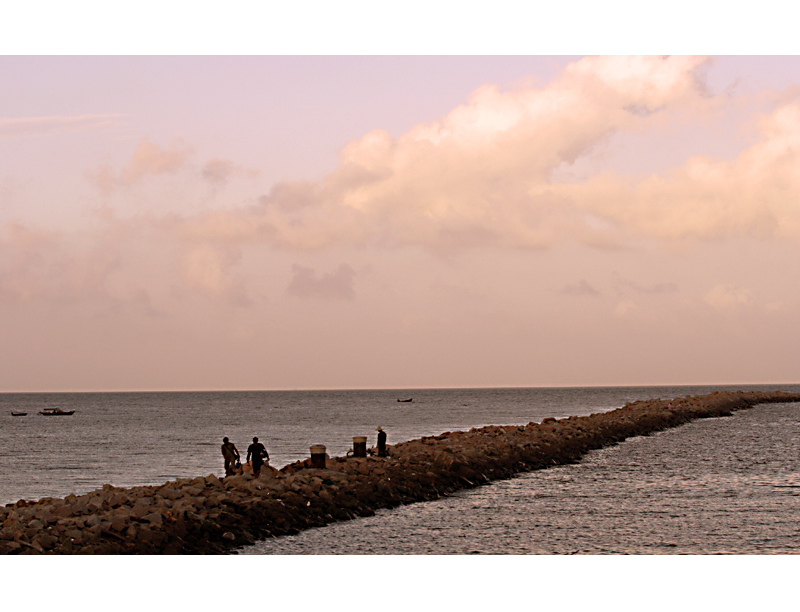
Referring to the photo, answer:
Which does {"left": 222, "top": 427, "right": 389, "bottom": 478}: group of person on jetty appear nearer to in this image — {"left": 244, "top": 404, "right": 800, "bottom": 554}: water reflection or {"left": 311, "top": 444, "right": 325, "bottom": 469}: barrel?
{"left": 311, "top": 444, "right": 325, "bottom": 469}: barrel

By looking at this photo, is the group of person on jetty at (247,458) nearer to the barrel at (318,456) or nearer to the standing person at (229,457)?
the standing person at (229,457)

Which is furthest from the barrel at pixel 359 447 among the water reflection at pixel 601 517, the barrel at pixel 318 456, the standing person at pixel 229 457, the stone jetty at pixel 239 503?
the standing person at pixel 229 457

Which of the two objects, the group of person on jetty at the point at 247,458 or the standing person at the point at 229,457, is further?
the standing person at the point at 229,457

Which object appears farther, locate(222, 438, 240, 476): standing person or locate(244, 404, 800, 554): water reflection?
locate(222, 438, 240, 476): standing person

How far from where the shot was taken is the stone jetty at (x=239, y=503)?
659 inches

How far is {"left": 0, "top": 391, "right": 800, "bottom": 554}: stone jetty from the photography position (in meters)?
16.7

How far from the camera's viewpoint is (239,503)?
19797mm

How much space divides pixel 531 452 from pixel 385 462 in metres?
10.9

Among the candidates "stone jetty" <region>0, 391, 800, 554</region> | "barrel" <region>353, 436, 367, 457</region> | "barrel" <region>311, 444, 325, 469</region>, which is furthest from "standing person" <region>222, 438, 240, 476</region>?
"barrel" <region>353, 436, 367, 457</region>

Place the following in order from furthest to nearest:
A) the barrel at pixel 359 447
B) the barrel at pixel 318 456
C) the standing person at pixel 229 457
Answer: the barrel at pixel 359 447, the barrel at pixel 318 456, the standing person at pixel 229 457

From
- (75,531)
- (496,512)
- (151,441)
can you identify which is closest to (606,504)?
(496,512)

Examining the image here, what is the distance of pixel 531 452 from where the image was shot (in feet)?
118

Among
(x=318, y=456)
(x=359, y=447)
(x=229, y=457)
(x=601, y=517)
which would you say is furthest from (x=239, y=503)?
(x=601, y=517)

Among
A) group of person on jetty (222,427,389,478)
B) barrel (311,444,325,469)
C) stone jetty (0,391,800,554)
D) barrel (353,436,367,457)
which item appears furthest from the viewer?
barrel (353,436,367,457)
